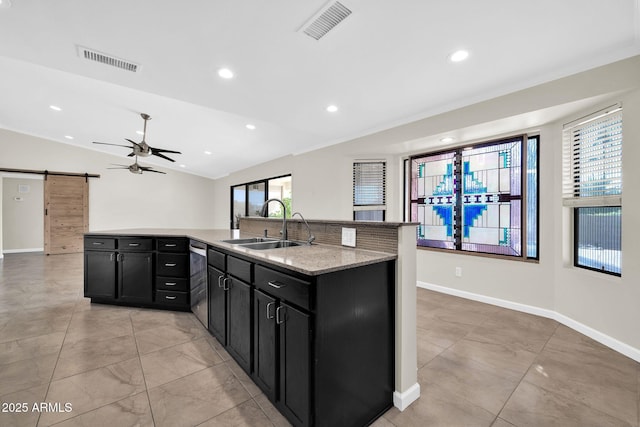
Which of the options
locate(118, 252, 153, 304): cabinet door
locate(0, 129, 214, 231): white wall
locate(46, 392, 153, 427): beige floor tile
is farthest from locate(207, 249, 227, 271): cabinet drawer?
locate(0, 129, 214, 231): white wall

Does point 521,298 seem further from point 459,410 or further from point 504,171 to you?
point 459,410

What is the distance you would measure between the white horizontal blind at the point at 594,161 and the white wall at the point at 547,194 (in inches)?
3.6

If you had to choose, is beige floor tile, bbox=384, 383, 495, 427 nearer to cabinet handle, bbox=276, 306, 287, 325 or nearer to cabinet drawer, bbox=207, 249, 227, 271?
cabinet handle, bbox=276, 306, 287, 325

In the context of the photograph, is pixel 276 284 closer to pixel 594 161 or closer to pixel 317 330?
pixel 317 330

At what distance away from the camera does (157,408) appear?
5.21ft

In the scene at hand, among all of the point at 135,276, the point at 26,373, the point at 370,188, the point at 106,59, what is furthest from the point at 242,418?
the point at 370,188

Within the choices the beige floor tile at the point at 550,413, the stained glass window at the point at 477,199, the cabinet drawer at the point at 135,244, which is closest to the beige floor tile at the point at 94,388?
the cabinet drawer at the point at 135,244

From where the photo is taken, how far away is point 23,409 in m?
1.57

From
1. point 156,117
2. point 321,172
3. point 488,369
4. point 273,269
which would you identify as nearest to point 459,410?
point 488,369

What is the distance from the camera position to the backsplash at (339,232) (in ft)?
5.55

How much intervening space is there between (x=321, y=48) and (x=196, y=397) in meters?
2.72

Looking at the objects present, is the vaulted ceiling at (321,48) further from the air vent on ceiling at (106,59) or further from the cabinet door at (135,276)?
the cabinet door at (135,276)

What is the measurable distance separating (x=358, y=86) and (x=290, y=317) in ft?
8.17

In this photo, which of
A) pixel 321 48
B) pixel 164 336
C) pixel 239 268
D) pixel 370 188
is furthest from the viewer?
pixel 370 188
